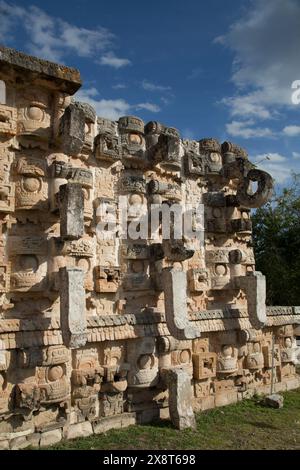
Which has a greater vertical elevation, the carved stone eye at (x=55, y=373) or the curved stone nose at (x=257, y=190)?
the curved stone nose at (x=257, y=190)

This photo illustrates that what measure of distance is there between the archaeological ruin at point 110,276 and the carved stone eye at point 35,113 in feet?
0.06

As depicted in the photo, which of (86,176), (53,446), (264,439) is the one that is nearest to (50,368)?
(53,446)

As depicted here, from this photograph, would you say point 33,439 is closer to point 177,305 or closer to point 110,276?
point 110,276

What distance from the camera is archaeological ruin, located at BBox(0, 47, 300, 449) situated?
702 centimetres

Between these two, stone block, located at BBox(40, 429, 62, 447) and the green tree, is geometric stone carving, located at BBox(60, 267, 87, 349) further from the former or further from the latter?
the green tree

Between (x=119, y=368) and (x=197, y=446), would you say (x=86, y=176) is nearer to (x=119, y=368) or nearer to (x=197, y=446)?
(x=119, y=368)

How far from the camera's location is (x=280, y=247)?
19172mm

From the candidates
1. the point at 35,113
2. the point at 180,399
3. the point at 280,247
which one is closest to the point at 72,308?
the point at 180,399

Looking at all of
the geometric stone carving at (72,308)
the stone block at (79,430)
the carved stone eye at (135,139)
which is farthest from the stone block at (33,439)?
the carved stone eye at (135,139)

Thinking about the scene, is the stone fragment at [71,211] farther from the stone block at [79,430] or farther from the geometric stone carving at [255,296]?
the geometric stone carving at [255,296]

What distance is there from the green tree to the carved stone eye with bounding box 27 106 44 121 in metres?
13.1

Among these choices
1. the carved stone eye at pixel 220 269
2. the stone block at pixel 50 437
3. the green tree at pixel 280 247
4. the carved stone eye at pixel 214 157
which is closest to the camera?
the stone block at pixel 50 437

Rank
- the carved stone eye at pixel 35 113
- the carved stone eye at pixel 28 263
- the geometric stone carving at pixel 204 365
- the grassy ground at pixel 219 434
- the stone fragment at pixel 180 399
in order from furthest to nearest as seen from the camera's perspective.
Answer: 1. the geometric stone carving at pixel 204 365
2. the stone fragment at pixel 180 399
3. the carved stone eye at pixel 35 113
4. the carved stone eye at pixel 28 263
5. the grassy ground at pixel 219 434

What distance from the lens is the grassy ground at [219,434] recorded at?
7.00 metres
